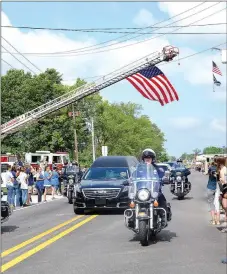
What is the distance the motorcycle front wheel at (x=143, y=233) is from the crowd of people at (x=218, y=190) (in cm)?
185

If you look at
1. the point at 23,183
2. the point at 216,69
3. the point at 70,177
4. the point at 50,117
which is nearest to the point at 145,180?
the point at 23,183

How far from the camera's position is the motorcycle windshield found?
10.2 metres

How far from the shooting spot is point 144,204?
396 inches

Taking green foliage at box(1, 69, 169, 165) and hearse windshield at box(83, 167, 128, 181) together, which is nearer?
hearse windshield at box(83, 167, 128, 181)

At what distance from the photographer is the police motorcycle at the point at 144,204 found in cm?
988

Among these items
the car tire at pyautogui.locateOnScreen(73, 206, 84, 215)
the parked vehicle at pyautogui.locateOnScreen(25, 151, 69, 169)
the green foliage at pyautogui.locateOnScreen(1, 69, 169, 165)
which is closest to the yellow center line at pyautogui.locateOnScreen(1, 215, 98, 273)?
the car tire at pyautogui.locateOnScreen(73, 206, 84, 215)

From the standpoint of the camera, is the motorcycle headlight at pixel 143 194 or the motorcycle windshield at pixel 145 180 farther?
the motorcycle windshield at pixel 145 180

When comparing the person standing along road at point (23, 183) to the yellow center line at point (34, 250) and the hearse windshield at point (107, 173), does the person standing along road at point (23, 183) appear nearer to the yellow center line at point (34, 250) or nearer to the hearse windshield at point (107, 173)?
the hearse windshield at point (107, 173)

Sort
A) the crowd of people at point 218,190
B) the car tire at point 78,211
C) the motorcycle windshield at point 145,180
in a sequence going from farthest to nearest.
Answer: the car tire at point 78,211 → the crowd of people at point 218,190 → the motorcycle windshield at point 145,180

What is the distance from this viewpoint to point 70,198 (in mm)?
22422

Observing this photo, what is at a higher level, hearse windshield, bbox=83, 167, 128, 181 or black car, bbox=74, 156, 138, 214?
hearse windshield, bbox=83, 167, 128, 181

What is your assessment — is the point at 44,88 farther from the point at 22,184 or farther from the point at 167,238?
the point at 167,238

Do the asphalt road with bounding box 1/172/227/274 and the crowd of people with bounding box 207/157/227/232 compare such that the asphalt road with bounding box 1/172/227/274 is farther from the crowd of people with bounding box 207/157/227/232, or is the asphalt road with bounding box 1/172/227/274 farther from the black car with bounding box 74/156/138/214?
the black car with bounding box 74/156/138/214

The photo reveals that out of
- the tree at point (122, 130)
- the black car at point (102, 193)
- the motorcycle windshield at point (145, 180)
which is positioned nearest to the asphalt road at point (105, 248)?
the motorcycle windshield at point (145, 180)
